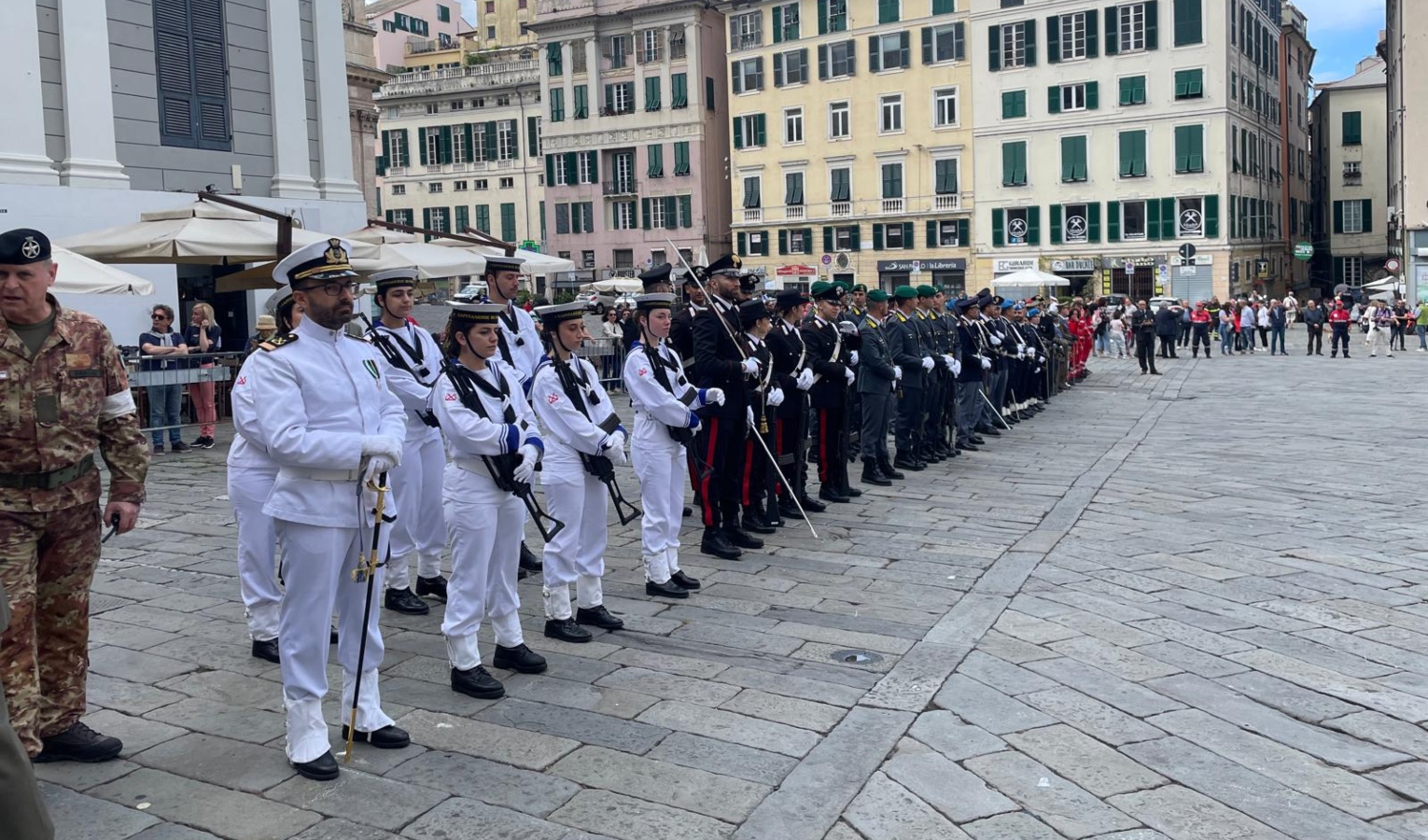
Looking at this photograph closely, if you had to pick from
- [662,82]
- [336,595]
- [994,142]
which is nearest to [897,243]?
[994,142]

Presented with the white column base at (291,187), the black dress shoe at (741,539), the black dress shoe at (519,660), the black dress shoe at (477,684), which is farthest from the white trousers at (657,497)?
the white column base at (291,187)

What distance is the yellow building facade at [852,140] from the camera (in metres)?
50.9

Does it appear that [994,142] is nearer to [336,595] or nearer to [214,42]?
[214,42]

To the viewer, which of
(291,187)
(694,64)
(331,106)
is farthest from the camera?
(694,64)

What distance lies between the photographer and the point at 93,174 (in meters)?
17.2

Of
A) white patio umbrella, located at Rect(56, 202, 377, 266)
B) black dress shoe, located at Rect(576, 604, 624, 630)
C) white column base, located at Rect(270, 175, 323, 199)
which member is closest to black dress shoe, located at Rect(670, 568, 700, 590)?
black dress shoe, located at Rect(576, 604, 624, 630)

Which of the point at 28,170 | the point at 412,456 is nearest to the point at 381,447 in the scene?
the point at 412,456

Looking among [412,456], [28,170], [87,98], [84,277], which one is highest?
[87,98]

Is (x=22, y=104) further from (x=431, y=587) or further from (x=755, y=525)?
(x=431, y=587)

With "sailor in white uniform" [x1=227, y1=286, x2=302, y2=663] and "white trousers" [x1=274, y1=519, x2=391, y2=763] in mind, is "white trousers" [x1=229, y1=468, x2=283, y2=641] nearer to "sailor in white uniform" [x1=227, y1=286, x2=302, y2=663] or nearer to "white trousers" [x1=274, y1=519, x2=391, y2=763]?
"sailor in white uniform" [x1=227, y1=286, x2=302, y2=663]

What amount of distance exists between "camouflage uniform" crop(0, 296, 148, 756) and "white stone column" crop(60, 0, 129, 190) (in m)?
14.0

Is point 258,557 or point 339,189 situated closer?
point 258,557

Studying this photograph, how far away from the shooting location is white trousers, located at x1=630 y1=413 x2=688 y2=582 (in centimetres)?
740

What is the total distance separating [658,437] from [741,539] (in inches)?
62.6
